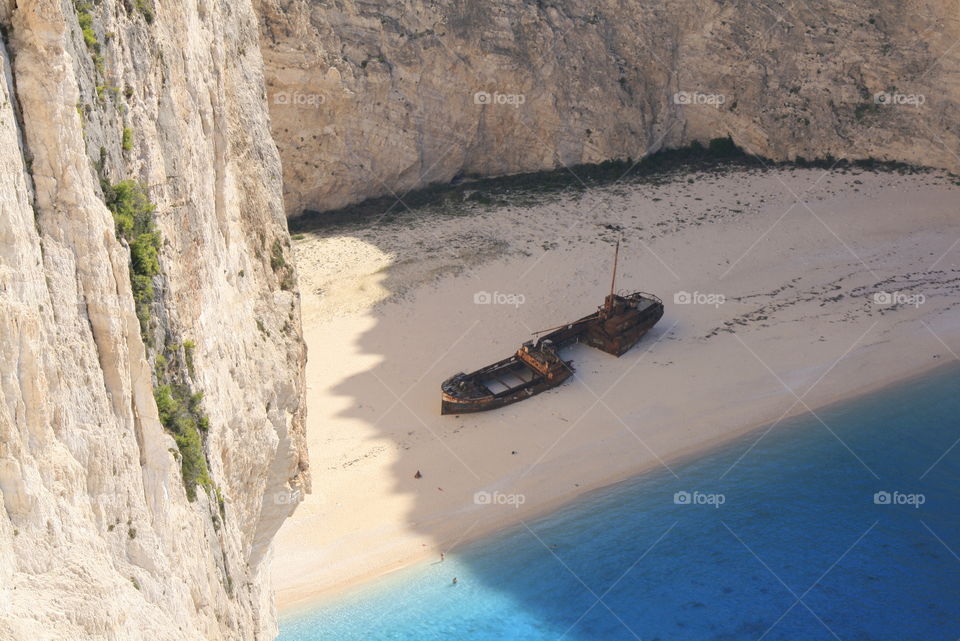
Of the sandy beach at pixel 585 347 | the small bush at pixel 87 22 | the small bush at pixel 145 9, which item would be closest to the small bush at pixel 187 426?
the small bush at pixel 87 22

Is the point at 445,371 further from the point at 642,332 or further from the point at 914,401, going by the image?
the point at 914,401

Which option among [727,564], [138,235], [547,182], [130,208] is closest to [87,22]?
[130,208]

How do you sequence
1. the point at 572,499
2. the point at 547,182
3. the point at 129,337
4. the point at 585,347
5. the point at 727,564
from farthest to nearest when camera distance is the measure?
1. the point at 547,182
2. the point at 585,347
3. the point at 572,499
4. the point at 727,564
5. the point at 129,337

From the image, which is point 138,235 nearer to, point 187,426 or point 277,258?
point 187,426

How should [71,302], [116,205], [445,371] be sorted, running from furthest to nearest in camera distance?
[445,371] → [116,205] → [71,302]

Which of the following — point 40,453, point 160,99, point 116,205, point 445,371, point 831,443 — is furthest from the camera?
point 445,371

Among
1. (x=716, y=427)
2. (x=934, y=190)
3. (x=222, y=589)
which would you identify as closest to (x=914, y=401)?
(x=716, y=427)

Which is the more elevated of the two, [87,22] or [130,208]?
[87,22]
